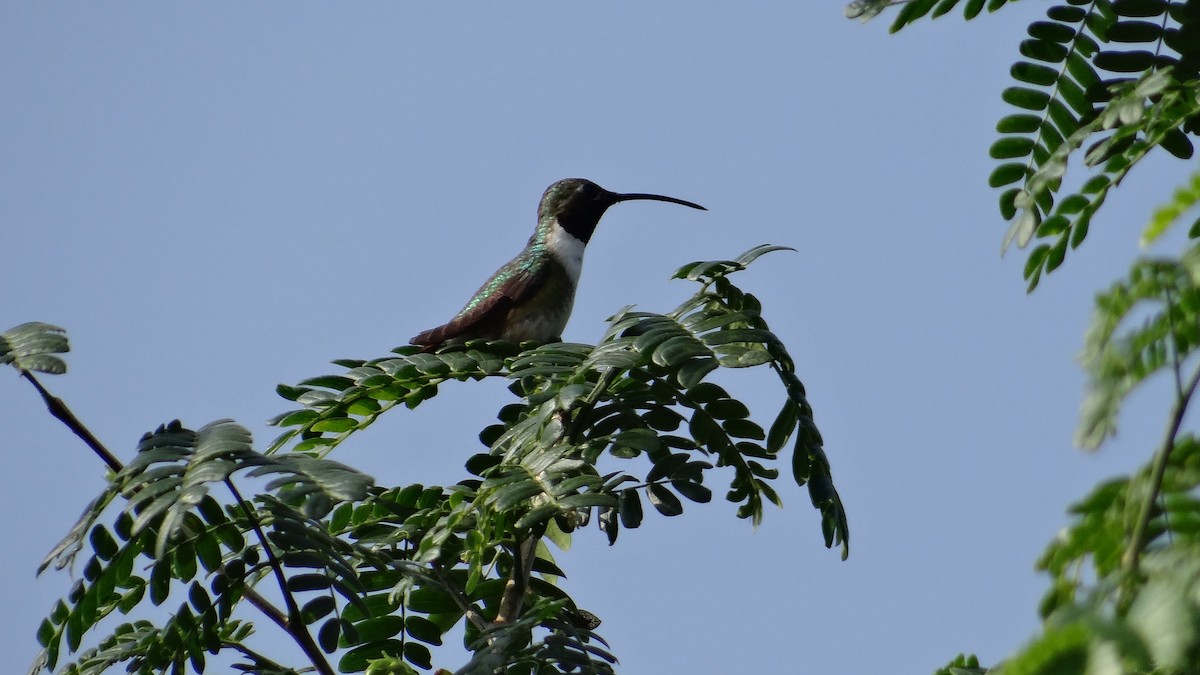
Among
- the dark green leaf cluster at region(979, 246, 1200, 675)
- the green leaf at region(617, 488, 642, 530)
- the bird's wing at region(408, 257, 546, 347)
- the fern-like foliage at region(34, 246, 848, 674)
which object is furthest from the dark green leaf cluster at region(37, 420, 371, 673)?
the bird's wing at region(408, 257, 546, 347)

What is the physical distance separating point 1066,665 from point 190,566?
204 centimetres

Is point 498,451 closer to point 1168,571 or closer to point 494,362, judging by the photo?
point 494,362

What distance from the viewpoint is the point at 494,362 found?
3.70 metres

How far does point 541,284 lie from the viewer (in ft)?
20.3

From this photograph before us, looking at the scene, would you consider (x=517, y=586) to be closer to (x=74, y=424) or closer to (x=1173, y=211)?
(x=74, y=424)

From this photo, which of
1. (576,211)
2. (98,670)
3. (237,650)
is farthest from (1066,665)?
(576,211)

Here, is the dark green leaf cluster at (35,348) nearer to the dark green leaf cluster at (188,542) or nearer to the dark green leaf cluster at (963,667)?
the dark green leaf cluster at (188,542)

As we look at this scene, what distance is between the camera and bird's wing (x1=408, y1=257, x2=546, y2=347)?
18.8ft

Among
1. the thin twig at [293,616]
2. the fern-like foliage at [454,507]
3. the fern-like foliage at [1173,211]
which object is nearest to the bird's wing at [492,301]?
the fern-like foliage at [454,507]

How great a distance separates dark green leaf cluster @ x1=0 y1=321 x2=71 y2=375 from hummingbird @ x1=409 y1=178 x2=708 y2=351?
3002mm

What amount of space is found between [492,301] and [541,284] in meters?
0.30

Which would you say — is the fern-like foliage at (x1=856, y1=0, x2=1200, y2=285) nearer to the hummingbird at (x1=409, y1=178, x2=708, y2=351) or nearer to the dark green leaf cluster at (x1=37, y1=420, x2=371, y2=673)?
the dark green leaf cluster at (x1=37, y1=420, x2=371, y2=673)

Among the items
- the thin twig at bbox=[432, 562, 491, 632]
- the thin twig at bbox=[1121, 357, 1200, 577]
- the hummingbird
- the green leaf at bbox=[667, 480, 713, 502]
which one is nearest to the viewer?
the thin twig at bbox=[1121, 357, 1200, 577]

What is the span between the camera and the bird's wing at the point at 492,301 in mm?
5723
